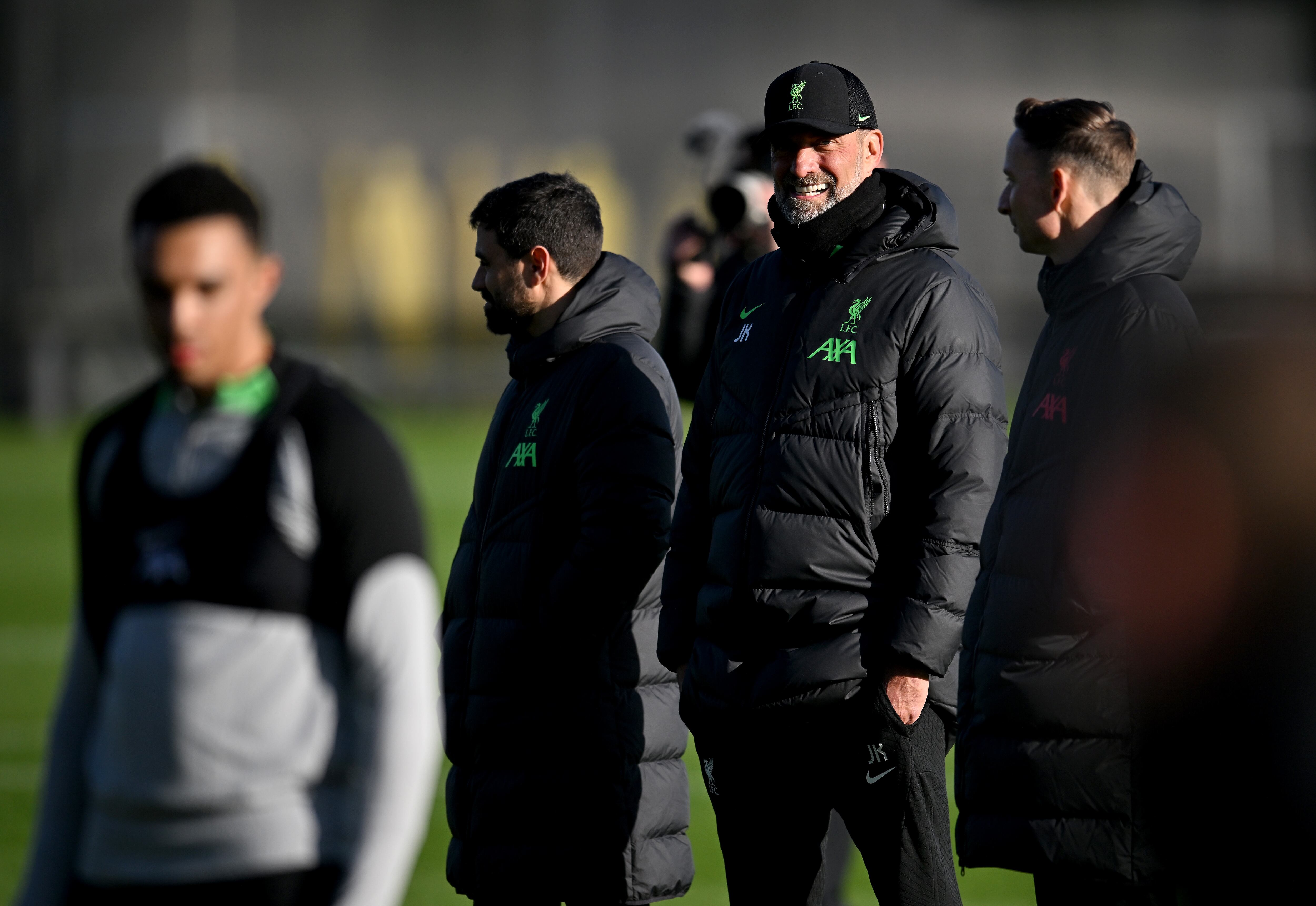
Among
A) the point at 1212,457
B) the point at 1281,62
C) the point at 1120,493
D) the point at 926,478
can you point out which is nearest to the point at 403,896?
the point at 926,478

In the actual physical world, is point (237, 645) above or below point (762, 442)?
below

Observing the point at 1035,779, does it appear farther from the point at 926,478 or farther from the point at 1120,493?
the point at 1120,493

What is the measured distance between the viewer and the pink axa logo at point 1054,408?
3205 mm

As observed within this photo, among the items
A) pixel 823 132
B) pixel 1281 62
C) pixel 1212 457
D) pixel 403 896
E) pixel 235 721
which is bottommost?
pixel 403 896

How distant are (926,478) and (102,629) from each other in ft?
5.45

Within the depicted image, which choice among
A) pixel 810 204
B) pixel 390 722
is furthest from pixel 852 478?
pixel 390 722

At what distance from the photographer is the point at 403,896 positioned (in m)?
5.88

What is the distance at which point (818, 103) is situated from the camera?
12.0 feet

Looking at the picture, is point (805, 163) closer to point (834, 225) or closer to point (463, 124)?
point (834, 225)

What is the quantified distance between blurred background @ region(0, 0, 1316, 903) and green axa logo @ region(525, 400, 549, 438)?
78.0 feet

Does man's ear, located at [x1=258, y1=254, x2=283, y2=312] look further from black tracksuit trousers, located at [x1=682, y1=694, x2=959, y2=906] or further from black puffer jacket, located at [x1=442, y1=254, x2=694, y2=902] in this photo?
black tracksuit trousers, located at [x1=682, y1=694, x2=959, y2=906]

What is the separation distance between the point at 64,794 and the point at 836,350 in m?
1.75

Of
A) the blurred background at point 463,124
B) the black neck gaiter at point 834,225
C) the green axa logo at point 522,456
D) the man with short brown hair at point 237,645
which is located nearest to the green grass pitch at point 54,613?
the green axa logo at point 522,456

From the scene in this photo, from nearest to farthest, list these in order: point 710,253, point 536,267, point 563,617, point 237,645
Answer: point 237,645, point 563,617, point 536,267, point 710,253
